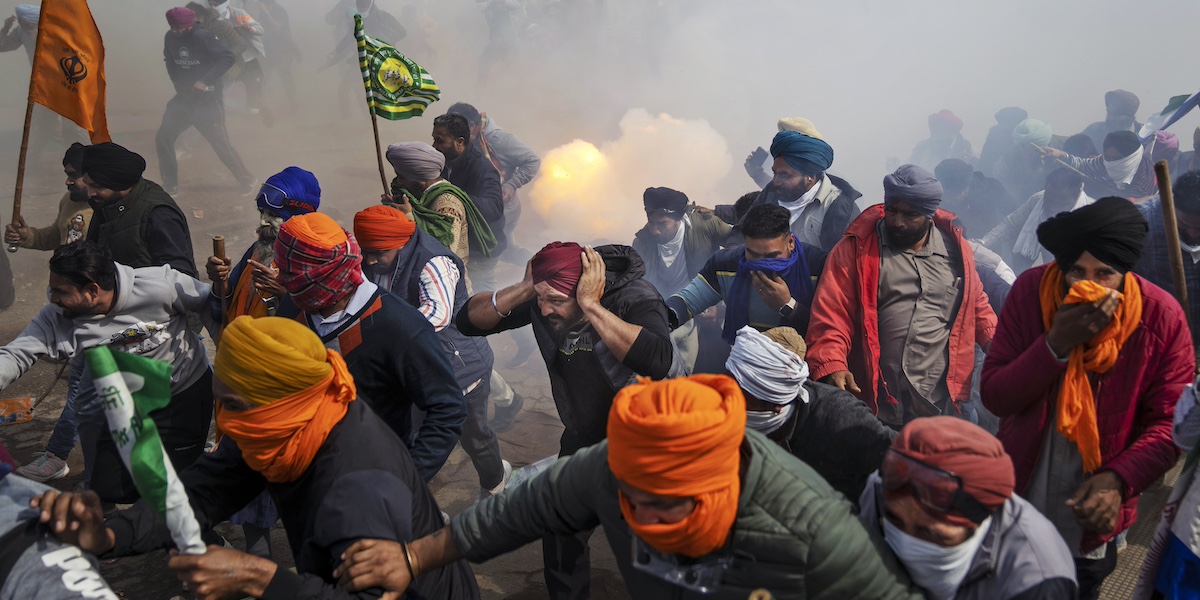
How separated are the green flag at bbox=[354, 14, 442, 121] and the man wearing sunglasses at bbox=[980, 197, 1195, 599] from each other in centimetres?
393

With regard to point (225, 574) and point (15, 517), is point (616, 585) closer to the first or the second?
point (225, 574)

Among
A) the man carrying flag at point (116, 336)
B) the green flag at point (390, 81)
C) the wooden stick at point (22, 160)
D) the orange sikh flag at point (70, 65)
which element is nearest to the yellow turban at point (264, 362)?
the man carrying flag at point (116, 336)

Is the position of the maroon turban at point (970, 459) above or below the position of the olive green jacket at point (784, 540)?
above

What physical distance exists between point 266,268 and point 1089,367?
3.23 meters

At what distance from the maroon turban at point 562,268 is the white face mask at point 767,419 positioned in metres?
0.89

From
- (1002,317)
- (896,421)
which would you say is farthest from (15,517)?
(896,421)

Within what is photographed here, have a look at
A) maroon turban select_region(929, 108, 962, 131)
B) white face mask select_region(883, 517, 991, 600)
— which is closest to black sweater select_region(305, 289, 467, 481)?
white face mask select_region(883, 517, 991, 600)

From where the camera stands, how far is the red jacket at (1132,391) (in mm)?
2771

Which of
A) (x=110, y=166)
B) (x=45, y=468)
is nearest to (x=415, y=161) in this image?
(x=110, y=166)

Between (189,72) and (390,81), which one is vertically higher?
(189,72)

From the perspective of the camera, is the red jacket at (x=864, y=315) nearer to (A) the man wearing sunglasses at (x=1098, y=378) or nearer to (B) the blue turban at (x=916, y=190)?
(B) the blue turban at (x=916, y=190)

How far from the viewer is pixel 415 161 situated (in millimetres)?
5516

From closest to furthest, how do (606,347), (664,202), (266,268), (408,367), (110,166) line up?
(408,367), (606,347), (266,268), (110,166), (664,202)

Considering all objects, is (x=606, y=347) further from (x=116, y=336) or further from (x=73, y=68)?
(x=73, y=68)
